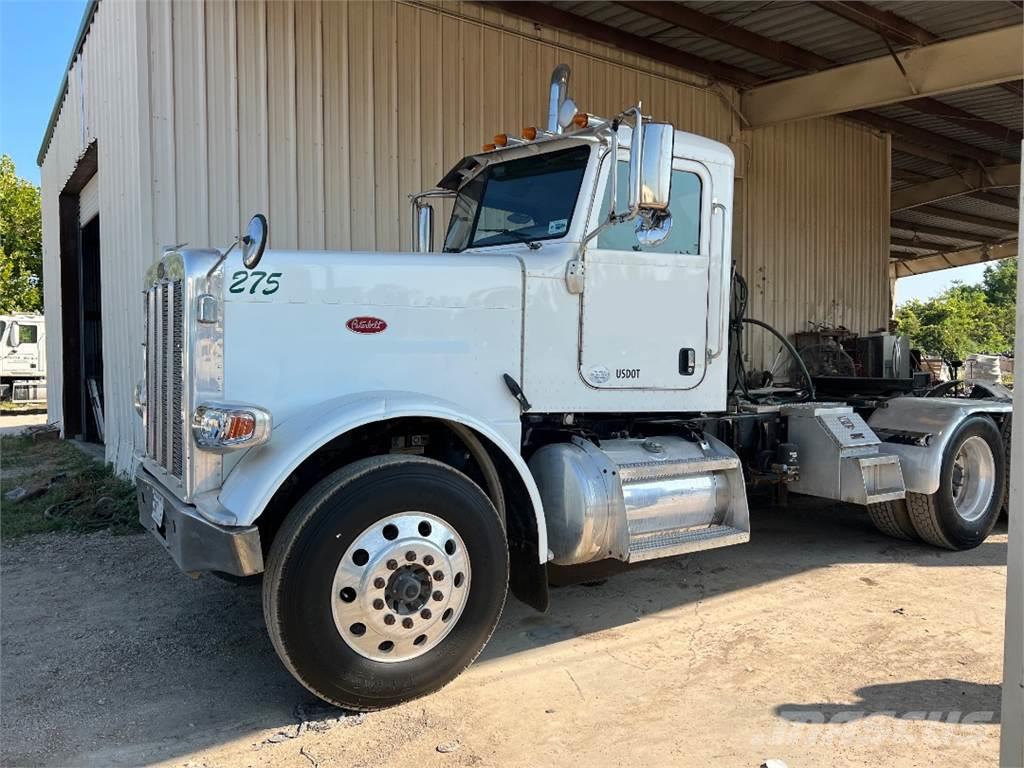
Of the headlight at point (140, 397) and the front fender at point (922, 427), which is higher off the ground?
the headlight at point (140, 397)

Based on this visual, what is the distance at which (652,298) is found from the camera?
4441 mm

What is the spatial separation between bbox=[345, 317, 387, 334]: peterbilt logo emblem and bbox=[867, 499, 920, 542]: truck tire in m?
4.25

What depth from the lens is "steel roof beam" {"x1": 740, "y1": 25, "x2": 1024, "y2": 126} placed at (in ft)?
29.6

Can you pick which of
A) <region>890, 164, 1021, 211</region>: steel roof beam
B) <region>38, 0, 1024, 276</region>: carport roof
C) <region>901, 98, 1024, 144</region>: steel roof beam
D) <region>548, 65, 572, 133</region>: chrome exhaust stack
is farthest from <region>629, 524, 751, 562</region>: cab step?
<region>890, 164, 1021, 211</region>: steel roof beam

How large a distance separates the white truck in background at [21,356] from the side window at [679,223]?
75.3 ft

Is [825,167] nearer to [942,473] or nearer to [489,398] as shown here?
[942,473]

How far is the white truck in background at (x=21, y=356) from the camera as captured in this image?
22734 mm

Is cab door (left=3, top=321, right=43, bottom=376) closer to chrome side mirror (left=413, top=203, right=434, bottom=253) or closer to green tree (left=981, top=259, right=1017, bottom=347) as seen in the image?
chrome side mirror (left=413, top=203, right=434, bottom=253)

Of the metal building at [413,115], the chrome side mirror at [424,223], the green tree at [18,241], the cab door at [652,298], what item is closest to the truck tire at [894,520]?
the cab door at [652,298]

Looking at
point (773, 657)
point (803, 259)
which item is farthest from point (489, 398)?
point (803, 259)

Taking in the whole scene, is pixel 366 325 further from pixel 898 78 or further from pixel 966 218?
pixel 966 218

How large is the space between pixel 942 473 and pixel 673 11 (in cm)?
649

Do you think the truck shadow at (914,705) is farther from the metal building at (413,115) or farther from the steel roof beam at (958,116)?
the steel roof beam at (958,116)

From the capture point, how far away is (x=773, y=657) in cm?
396
